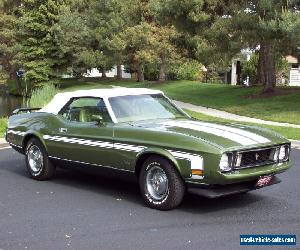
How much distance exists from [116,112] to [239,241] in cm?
295

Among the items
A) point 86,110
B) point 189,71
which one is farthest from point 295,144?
point 189,71

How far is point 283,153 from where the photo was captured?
735 centimetres

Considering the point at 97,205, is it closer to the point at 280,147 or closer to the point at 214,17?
the point at 280,147

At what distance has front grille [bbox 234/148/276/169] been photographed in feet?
22.1

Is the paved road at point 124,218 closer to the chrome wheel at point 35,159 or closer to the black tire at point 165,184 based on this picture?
the black tire at point 165,184

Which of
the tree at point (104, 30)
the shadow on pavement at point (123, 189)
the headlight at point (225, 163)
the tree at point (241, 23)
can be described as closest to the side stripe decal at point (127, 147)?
the headlight at point (225, 163)

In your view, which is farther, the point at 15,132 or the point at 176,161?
the point at 15,132

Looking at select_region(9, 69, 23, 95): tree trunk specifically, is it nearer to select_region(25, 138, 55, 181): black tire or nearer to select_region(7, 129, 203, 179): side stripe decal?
select_region(25, 138, 55, 181): black tire

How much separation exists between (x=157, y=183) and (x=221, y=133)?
1056 millimetres

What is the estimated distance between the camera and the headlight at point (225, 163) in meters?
6.55

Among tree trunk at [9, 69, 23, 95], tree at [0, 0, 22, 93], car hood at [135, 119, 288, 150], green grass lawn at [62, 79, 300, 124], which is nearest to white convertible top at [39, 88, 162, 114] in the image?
car hood at [135, 119, 288, 150]

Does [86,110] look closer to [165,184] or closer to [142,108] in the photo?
[142,108]

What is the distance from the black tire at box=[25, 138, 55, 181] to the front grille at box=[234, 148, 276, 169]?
353cm

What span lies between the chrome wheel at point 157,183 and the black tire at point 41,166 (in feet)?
7.88
